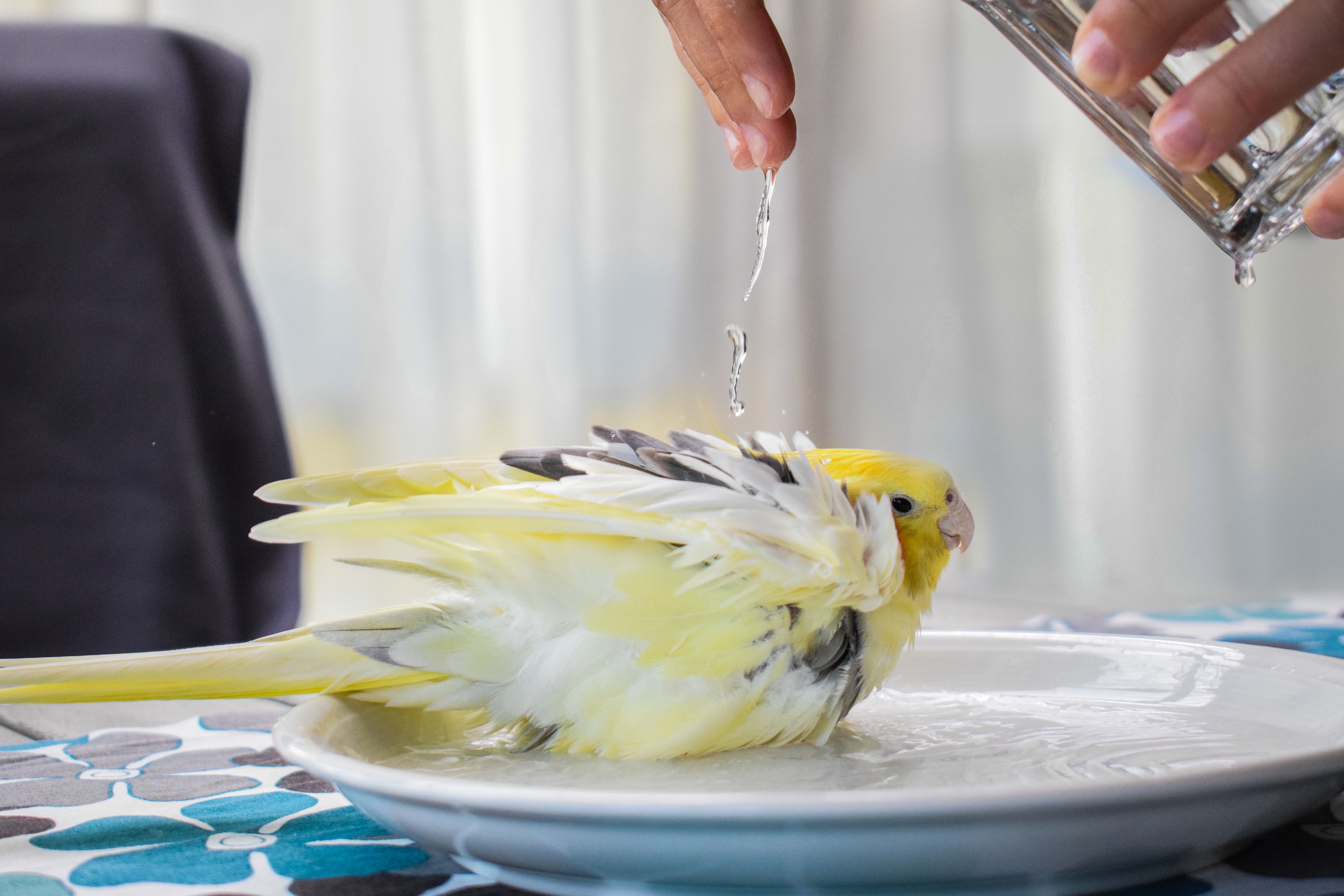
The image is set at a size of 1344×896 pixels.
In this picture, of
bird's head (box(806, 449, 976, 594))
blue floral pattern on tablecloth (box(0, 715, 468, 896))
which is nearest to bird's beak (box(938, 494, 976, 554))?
bird's head (box(806, 449, 976, 594))

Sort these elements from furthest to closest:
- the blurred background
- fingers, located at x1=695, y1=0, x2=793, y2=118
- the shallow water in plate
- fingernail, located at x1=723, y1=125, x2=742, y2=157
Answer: the blurred background → fingernail, located at x1=723, y1=125, x2=742, y2=157 → fingers, located at x1=695, y1=0, x2=793, y2=118 → the shallow water in plate

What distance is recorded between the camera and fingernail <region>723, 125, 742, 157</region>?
2.29ft

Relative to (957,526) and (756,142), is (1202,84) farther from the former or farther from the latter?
(756,142)

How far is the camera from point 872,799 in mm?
227

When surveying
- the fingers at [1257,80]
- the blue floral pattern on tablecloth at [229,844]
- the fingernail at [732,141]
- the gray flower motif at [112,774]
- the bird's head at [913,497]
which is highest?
the fingernail at [732,141]

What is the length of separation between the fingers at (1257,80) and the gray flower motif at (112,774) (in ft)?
1.53

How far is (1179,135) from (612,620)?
0.29 meters

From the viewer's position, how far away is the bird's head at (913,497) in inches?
18.2

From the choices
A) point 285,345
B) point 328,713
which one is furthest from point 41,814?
point 285,345

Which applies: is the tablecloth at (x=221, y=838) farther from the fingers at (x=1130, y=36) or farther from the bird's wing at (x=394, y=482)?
the fingers at (x=1130, y=36)

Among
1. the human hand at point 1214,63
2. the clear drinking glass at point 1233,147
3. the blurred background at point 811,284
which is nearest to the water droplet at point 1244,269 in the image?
the clear drinking glass at point 1233,147

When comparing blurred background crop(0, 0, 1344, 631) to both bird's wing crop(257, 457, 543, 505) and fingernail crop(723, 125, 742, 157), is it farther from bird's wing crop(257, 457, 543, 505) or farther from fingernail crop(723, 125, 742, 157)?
bird's wing crop(257, 457, 543, 505)

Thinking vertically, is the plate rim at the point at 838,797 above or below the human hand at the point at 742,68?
below

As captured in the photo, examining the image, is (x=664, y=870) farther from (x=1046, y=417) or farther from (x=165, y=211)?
(x=1046, y=417)
